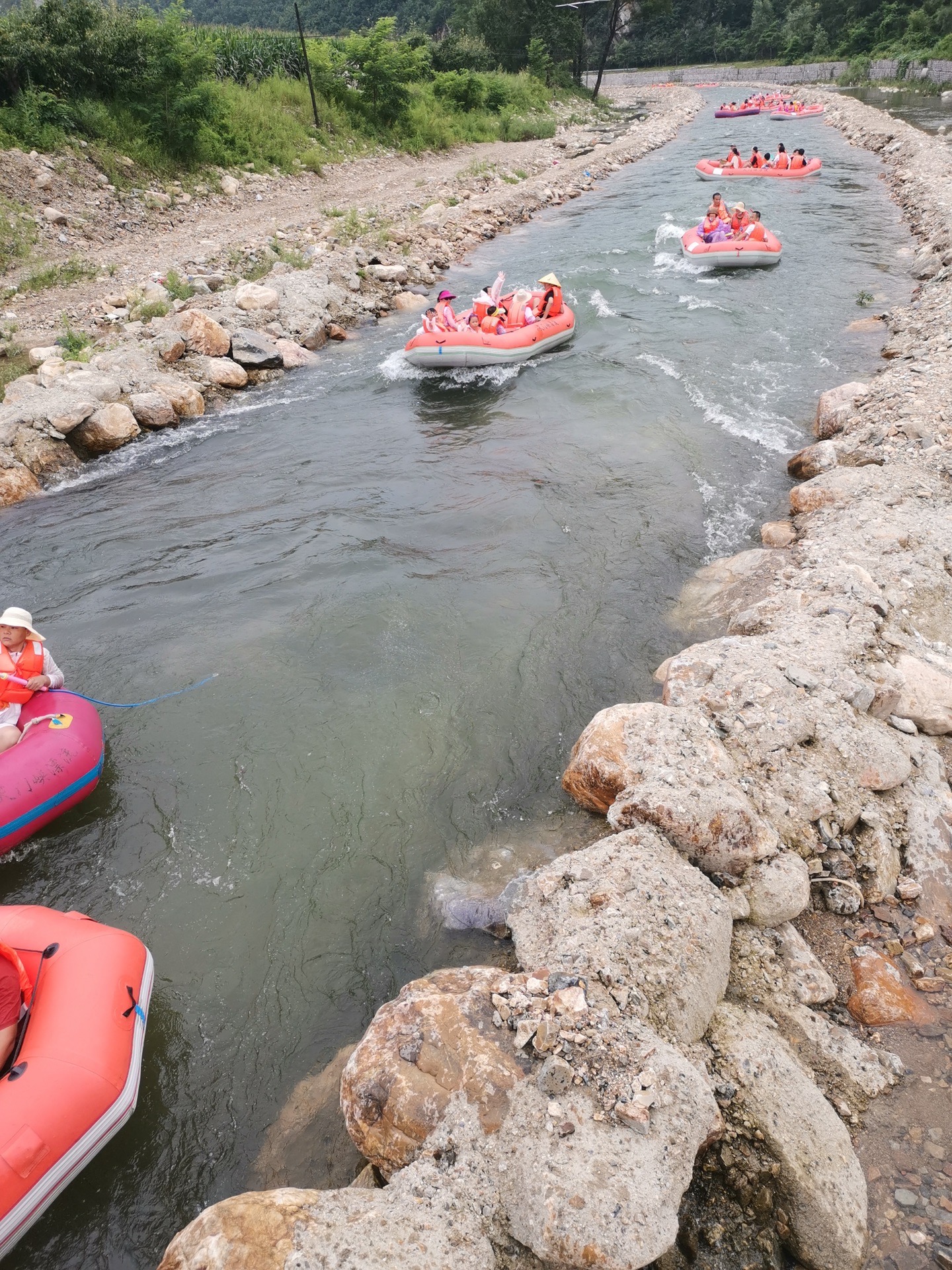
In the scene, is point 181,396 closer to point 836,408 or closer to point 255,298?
point 255,298

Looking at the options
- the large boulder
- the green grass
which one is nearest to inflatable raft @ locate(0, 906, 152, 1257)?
the large boulder

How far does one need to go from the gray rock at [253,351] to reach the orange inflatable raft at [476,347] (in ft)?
6.52

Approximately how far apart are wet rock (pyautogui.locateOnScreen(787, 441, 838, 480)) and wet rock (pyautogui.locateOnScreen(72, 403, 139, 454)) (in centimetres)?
768

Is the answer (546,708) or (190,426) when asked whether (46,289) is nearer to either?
(190,426)

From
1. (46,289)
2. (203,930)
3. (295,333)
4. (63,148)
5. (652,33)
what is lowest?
(203,930)

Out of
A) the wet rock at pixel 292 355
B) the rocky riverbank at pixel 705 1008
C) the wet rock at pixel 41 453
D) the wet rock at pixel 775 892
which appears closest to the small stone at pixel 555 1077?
the rocky riverbank at pixel 705 1008

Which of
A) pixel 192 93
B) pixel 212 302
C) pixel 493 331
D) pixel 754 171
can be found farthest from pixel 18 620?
pixel 754 171

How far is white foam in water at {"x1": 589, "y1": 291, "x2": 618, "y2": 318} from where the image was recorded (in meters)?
12.0

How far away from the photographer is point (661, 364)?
10039 mm

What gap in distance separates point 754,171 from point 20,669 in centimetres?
2340

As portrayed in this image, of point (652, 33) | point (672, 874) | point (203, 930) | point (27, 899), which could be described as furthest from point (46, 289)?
point (652, 33)

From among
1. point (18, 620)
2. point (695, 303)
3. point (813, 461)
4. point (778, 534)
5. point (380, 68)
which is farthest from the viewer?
point (380, 68)

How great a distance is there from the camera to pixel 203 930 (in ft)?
12.6

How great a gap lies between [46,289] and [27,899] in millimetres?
10982
